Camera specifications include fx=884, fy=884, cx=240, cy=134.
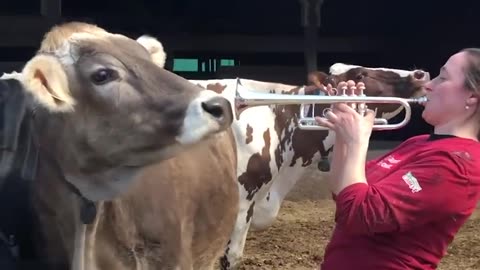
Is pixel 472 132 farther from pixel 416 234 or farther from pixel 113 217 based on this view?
pixel 113 217

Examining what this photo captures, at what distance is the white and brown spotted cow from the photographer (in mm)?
4844

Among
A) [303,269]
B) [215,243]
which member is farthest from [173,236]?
[303,269]

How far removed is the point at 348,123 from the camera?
212 centimetres

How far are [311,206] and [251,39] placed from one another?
3.32 m

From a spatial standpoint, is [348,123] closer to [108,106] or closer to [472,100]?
[472,100]

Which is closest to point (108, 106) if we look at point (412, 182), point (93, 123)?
point (93, 123)

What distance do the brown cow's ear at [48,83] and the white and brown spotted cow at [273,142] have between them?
7.75 feet

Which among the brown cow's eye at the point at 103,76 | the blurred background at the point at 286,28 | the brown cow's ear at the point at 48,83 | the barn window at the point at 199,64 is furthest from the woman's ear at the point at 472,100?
the barn window at the point at 199,64

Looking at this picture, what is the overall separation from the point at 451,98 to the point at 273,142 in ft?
9.32

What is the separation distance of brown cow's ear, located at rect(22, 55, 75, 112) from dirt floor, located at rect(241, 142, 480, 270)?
312cm

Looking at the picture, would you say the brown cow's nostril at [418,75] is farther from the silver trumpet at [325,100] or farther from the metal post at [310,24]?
the metal post at [310,24]

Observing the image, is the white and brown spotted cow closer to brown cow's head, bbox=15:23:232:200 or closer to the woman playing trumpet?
brown cow's head, bbox=15:23:232:200

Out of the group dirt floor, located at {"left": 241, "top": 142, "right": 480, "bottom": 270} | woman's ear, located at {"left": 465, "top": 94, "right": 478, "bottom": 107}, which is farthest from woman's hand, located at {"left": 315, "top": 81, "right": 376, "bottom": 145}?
dirt floor, located at {"left": 241, "top": 142, "right": 480, "bottom": 270}

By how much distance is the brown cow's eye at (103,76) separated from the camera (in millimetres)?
2410
